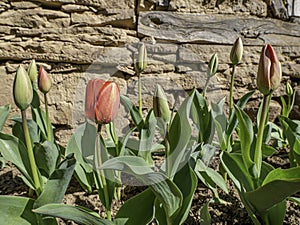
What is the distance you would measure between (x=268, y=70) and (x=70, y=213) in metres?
0.50

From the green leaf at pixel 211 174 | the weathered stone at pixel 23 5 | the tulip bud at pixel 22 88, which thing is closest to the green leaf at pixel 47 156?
the tulip bud at pixel 22 88

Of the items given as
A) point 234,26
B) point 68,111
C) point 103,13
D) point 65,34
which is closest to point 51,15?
point 65,34

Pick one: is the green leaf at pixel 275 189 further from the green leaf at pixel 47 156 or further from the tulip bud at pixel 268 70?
the green leaf at pixel 47 156

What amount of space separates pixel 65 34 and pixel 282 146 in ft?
3.74

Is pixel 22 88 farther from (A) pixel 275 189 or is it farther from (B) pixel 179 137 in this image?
(A) pixel 275 189

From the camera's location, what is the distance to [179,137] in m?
0.96

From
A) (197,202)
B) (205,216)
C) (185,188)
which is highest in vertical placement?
(185,188)

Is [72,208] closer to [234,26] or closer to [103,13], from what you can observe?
[103,13]

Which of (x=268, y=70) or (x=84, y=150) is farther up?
(x=268, y=70)

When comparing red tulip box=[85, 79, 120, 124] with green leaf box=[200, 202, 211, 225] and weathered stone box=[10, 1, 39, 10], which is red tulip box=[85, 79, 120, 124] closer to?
green leaf box=[200, 202, 211, 225]

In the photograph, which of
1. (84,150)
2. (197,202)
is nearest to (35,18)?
(84,150)

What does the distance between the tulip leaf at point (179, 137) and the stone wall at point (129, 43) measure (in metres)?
1.09

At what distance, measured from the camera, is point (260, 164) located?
3.19 feet

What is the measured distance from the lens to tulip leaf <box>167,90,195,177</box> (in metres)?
0.92
